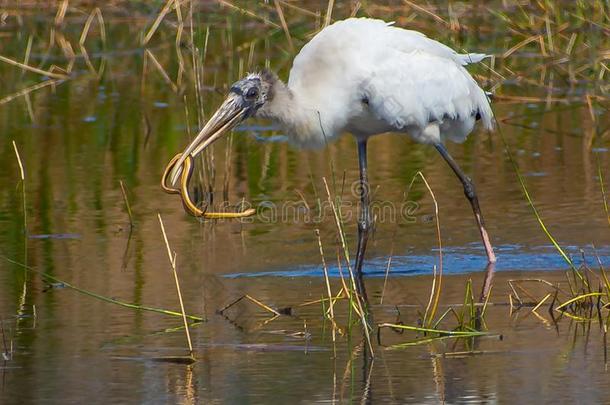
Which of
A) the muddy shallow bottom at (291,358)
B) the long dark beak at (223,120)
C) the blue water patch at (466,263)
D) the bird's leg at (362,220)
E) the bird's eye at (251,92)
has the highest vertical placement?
the bird's eye at (251,92)

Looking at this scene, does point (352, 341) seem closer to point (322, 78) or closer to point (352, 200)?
point (322, 78)

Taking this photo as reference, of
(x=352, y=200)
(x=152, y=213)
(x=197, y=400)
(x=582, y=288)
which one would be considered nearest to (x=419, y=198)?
(x=352, y=200)

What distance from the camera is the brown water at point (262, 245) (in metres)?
5.68

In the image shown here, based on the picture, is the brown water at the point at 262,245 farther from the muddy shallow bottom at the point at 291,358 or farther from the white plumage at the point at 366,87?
the white plumage at the point at 366,87

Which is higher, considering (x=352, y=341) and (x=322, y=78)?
(x=322, y=78)

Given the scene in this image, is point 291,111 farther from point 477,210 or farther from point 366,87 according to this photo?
point 477,210

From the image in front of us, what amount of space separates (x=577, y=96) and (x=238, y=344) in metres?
7.28

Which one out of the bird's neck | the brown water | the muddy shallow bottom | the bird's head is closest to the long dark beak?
the bird's head

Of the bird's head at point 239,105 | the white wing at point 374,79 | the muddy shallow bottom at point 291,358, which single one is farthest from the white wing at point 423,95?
the muddy shallow bottom at point 291,358

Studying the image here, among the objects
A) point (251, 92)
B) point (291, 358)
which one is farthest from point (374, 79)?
point (291, 358)

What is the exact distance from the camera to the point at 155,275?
7801mm

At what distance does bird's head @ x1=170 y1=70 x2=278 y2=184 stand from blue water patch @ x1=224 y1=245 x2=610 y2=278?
793 mm

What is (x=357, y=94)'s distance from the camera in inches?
327

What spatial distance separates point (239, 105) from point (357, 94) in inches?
24.3
